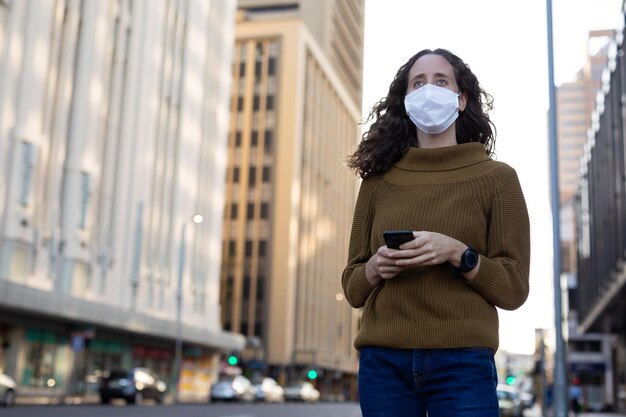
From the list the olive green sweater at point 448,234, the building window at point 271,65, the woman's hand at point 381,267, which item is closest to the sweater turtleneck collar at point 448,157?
the olive green sweater at point 448,234

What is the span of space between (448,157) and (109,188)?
1697 inches

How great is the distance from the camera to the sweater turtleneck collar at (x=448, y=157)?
117 inches

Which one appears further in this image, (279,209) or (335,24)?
(335,24)

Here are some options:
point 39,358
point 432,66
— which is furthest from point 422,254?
point 39,358

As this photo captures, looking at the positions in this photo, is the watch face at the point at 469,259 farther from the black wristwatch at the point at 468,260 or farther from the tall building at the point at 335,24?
the tall building at the point at 335,24

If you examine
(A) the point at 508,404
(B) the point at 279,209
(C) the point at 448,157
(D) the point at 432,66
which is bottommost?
(A) the point at 508,404

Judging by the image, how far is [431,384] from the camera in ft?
8.70

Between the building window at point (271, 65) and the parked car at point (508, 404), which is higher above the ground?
the building window at point (271, 65)

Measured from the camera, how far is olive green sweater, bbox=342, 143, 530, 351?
2.71 metres

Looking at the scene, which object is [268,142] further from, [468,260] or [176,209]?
[468,260]

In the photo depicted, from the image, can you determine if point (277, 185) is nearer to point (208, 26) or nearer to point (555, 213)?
point (208, 26)

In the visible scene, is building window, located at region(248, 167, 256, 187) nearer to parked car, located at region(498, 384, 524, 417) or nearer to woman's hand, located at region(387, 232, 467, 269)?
parked car, located at region(498, 384, 524, 417)

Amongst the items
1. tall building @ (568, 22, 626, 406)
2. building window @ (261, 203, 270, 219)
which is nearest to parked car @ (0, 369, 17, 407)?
tall building @ (568, 22, 626, 406)

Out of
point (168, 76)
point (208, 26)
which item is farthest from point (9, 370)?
point (208, 26)
